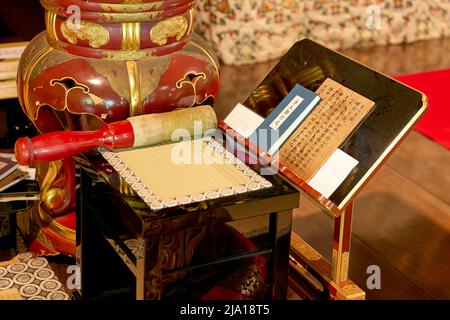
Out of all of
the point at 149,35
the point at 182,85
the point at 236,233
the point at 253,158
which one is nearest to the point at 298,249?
the point at 236,233

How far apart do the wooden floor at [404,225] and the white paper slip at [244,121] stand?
0.69 meters

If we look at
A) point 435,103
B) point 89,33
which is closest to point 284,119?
point 89,33

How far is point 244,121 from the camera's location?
1.94 meters

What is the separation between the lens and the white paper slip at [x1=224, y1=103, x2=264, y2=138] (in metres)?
1.91

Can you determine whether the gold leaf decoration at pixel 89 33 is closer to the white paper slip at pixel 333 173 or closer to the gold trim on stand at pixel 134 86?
the gold trim on stand at pixel 134 86

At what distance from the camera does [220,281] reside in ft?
6.17

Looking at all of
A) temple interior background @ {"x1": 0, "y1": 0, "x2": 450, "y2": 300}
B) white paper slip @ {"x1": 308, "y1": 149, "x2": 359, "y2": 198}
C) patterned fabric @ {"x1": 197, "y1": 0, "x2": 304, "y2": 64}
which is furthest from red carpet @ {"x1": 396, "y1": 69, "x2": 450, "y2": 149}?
white paper slip @ {"x1": 308, "y1": 149, "x2": 359, "y2": 198}

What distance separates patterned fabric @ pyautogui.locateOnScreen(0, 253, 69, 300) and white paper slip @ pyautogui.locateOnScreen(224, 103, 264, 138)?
564 millimetres

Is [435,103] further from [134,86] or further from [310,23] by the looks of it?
[134,86]

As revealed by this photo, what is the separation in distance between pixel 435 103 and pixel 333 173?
2.21 meters

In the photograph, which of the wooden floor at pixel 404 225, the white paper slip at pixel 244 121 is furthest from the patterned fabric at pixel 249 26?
the white paper slip at pixel 244 121

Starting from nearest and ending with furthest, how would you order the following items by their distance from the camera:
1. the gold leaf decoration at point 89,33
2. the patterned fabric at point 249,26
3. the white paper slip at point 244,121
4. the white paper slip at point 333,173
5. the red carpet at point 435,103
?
the white paper slip at point 333,173 < the gold leaf decoration at point 89,33 < the white paper slip at point 244,121 < the red carpet at point 435,103 < the patterned fabric at point 249,26

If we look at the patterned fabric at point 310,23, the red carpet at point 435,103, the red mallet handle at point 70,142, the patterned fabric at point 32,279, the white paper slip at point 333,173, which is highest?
the red mallet handle at point 70,142

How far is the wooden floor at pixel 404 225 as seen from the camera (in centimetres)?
240
